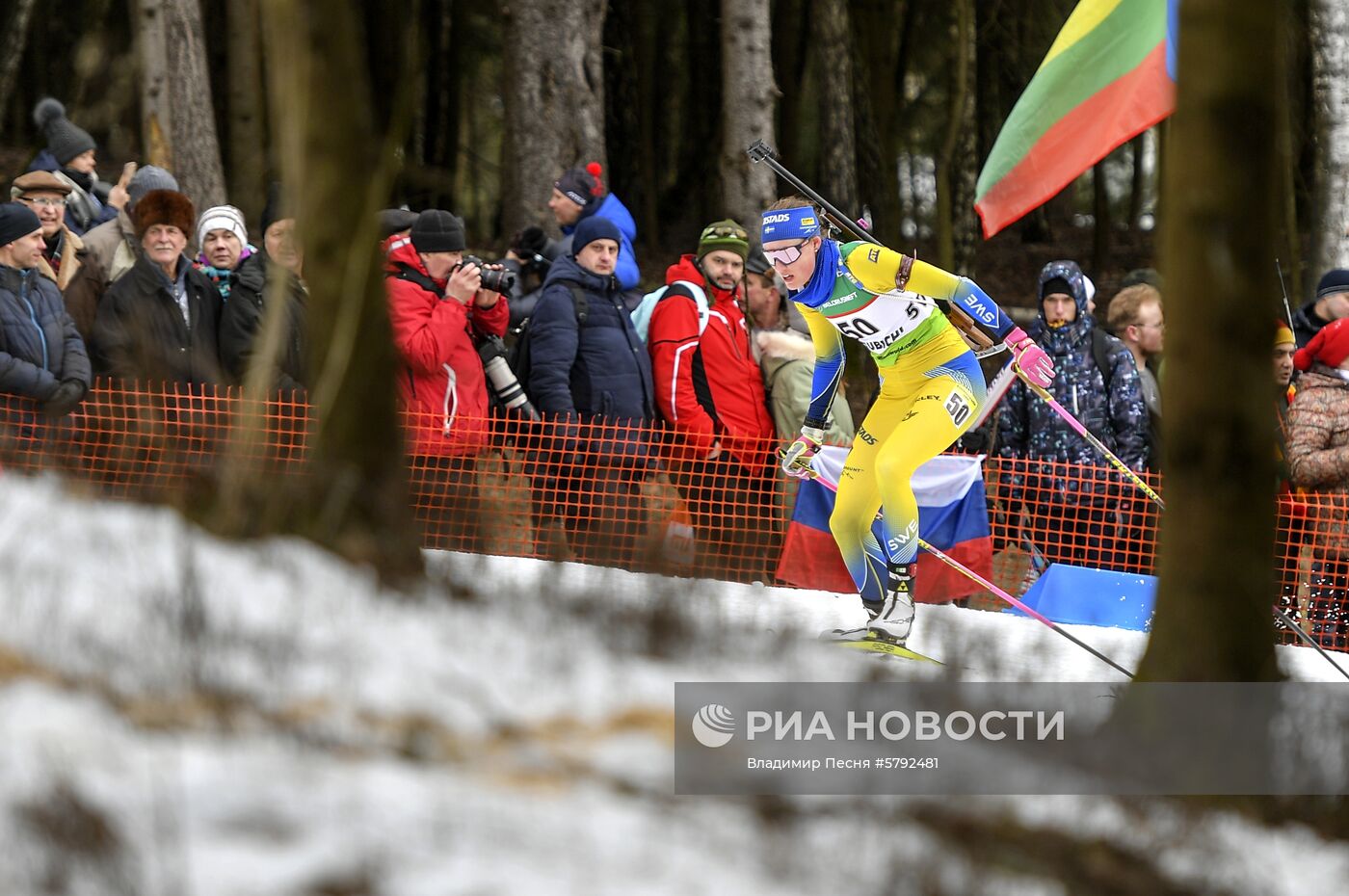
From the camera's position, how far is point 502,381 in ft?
26.0

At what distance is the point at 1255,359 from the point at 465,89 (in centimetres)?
2444

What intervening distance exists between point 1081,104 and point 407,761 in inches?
242

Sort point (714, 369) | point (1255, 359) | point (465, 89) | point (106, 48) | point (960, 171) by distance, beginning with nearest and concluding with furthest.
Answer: point (1255, 359), point (714, 369), point (960, 171), point (106, 48), point (465, 89)

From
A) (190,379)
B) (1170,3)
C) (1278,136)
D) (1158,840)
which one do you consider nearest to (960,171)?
(1170,3)

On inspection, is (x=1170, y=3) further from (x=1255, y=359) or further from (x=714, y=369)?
(x=1255, y=359)

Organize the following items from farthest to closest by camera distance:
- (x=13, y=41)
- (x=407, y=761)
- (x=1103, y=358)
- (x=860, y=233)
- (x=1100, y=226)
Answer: (x=1100, y=226)
(x=13, y=41)
(x=1103, y=358)
(x=860, y=233)
(x=407, y=761)

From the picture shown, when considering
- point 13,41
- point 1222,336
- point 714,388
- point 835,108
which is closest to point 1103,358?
point 714,388

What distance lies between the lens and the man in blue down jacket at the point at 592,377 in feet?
25.4

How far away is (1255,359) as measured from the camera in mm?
4023

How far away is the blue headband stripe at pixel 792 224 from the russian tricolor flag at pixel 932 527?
1542mm

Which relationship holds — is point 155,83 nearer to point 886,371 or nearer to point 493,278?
point 493,278

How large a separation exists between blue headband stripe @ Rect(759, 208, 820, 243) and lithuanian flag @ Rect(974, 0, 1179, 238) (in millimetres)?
1509

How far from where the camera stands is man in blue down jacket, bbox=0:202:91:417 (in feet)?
22.0

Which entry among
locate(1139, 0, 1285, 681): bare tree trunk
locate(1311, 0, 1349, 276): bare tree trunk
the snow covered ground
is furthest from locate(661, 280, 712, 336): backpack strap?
locate(1311, 0, 1349, 276): bare tree trunk
